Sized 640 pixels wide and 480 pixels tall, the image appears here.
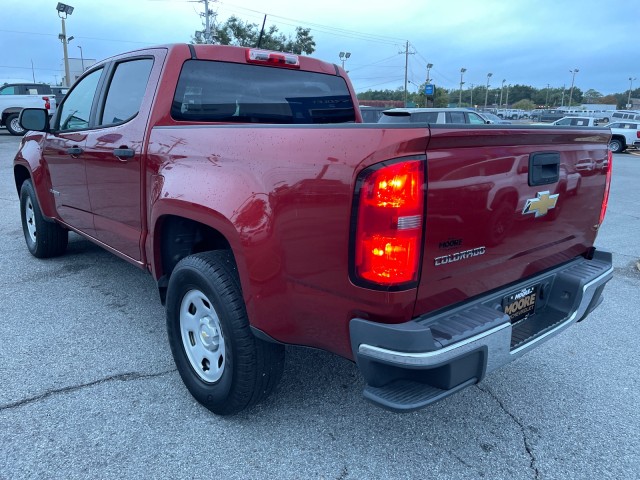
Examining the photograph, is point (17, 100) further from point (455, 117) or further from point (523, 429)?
point (523, 429)

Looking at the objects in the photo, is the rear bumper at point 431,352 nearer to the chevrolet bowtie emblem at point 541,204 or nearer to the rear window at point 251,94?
the chevrolet bowtie emblem at point 541,204

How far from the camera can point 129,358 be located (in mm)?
3305

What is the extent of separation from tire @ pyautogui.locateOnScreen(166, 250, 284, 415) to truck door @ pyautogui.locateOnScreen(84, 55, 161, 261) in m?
0.74

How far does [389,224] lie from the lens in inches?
73.4

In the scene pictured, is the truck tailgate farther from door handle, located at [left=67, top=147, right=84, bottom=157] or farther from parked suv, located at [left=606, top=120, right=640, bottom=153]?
parked suv, located at [left=606, top=120, right=640, bottom=153]

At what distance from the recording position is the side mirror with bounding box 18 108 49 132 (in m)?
4.31

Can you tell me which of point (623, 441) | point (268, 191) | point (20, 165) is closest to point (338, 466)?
point (268, 191)

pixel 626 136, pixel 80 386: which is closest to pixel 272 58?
pixel 80 386

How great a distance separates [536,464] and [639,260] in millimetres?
4262

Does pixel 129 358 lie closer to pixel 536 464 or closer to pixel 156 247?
pixel 156 247

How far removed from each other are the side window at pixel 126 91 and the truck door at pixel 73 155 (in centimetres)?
29

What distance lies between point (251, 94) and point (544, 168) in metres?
2.03

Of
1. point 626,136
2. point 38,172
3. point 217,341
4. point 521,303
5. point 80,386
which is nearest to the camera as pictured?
point 521,303

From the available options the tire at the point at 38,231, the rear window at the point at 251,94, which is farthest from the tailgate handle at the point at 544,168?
the tire at the point at 38,231
